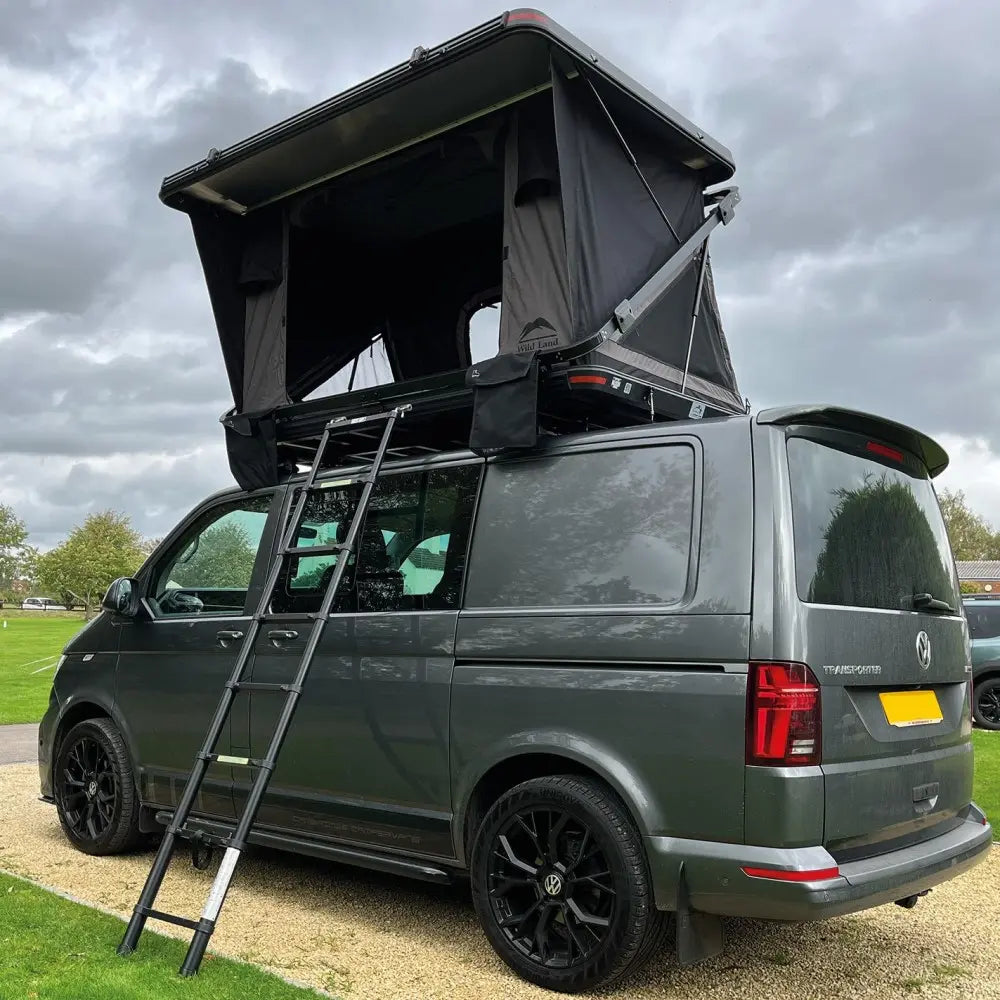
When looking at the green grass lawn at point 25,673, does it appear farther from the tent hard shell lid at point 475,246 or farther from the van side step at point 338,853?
the van side step at point 338,853

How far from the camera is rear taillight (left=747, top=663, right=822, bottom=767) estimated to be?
3557mm

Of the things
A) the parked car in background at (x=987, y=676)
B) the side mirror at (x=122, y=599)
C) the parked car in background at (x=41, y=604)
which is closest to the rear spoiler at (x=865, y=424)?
the side mirror at (x=122, y=599)

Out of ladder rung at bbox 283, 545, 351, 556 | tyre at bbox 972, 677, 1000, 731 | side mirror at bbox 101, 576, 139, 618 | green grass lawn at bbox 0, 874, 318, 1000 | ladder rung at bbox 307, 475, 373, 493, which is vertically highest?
tyre at bbox 972, 677, 1000, 731

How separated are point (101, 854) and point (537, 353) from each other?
3848 mm

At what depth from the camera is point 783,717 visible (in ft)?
11.7

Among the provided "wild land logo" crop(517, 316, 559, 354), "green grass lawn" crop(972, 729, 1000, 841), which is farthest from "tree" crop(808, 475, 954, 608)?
"green grass lawn" crop(972, 729, 1000, 841)

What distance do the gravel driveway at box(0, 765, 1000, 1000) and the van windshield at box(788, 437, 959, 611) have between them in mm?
1508

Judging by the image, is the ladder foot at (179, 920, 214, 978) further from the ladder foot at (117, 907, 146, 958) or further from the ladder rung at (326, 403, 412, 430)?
the ladder rung at (326, 403, 412, 430)

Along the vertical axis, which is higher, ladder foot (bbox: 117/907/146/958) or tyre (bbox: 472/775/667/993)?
tyre (bbox: 472/775/667/993)

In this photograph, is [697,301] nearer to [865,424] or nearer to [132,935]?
[865,424]

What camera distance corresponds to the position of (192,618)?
18.9 ft

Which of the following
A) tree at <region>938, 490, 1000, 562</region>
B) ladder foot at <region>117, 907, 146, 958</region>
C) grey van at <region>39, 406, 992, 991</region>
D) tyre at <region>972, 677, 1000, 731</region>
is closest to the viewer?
grey van at <region>39, 406, 992, 991</region>

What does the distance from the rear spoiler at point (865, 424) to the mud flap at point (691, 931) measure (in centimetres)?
164

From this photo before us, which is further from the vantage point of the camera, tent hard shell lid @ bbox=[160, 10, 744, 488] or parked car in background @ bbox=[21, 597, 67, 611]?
parked car in background @ bbox=[21, 597, 67, 611]
